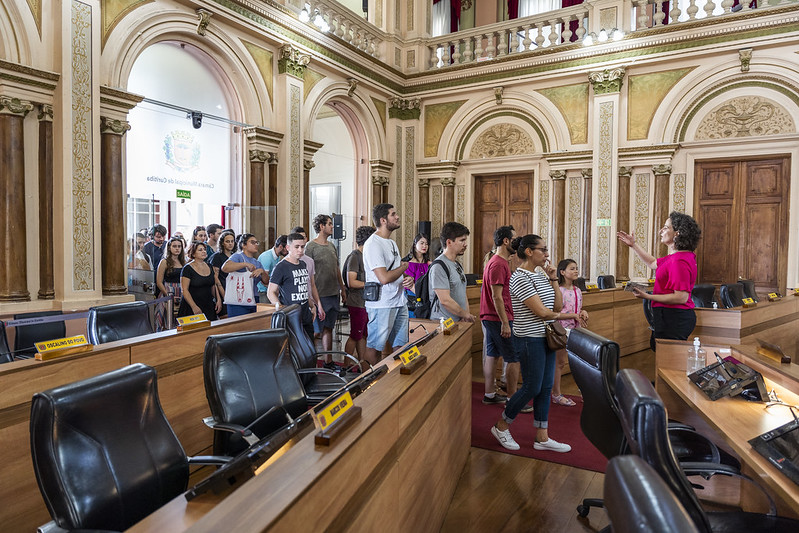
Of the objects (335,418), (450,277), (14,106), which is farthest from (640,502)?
(14,106)

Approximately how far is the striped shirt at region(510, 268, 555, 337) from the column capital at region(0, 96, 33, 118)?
4.31m

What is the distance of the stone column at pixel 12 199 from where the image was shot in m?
4.25

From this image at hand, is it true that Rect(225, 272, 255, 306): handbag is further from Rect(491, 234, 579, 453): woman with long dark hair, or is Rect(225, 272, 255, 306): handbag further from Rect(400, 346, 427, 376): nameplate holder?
Rect(400, 346, 427, 376): nameplate holder

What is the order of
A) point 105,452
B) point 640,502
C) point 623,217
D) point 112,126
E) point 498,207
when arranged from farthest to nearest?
point 498,207, point 623,217, point 112,126, point 105,452, point 640,502

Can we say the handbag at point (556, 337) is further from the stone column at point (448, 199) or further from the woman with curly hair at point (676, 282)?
the stone column at point (448, 199)

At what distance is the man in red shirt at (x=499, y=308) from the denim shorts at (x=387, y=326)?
1.96 ft

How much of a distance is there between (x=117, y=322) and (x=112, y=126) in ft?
9.10

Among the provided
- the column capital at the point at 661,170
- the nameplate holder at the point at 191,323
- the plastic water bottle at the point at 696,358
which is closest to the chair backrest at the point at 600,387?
the plastic water bottle at the point at 696,358

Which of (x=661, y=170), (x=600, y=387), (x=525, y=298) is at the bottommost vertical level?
(x=600, y=387)

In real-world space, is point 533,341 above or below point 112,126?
below

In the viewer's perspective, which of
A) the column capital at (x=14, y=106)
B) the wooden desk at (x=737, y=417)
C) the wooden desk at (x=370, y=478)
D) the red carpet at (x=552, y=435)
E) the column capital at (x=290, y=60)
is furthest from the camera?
the column capital at (x=290, y=60)

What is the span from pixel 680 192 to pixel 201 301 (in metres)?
6.66

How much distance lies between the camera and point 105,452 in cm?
137

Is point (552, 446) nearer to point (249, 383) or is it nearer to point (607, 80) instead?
point (249, 383)
